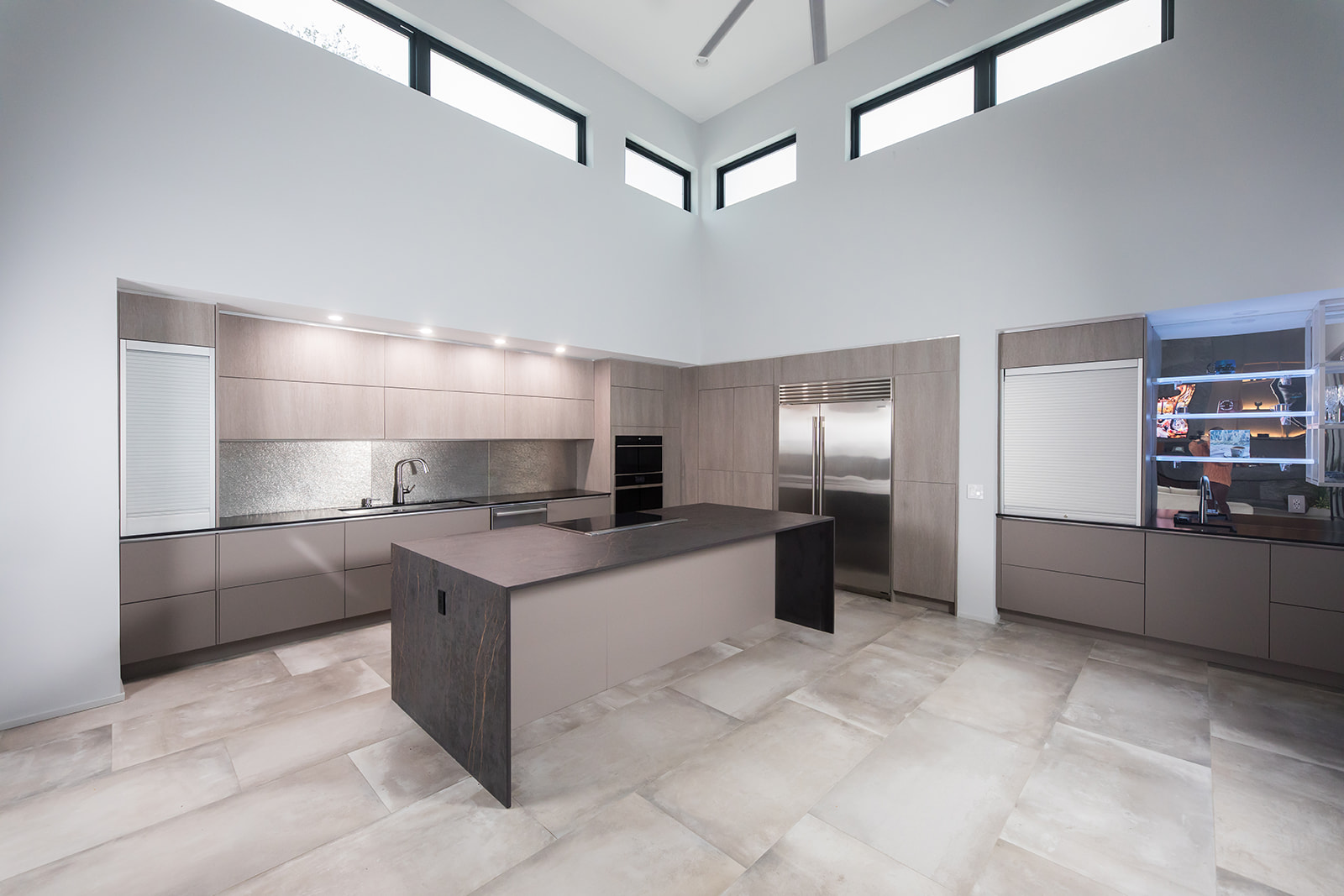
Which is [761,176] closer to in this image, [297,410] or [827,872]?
[297,410]

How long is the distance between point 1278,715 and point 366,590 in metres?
5.21

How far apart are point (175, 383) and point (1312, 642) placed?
21.1 ft

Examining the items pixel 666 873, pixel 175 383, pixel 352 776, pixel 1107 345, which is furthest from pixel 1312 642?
pixel 175 383

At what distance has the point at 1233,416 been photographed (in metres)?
3.72

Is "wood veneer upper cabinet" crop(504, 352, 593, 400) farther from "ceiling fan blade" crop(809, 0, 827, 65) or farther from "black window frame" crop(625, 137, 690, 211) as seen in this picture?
"ceiling fan blade" crop(809, 0, 827, 65)

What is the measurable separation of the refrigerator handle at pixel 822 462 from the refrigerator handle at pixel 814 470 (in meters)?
0.02

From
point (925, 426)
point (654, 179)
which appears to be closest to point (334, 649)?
point (925, 426)

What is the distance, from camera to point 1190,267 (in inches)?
130

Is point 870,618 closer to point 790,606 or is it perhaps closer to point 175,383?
point 790,606

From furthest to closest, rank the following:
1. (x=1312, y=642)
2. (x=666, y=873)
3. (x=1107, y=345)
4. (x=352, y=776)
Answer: (x=1107, y=345) → (x=1312, y=642) → (x=352, y=776) → (x=666, y=873)

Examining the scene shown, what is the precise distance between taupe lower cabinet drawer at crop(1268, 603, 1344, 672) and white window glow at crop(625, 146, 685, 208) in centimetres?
551

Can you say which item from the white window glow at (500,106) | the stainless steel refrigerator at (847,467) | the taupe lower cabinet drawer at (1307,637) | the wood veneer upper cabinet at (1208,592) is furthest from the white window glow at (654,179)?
the taupe lower cabinet drawer at (1307,637)

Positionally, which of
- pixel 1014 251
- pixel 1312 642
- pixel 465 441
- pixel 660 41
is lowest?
pixel 1312 642

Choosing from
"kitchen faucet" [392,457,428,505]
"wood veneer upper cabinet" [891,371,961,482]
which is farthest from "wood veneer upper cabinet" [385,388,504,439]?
"wood veneer upper cabinet" [891,371,961,482]
